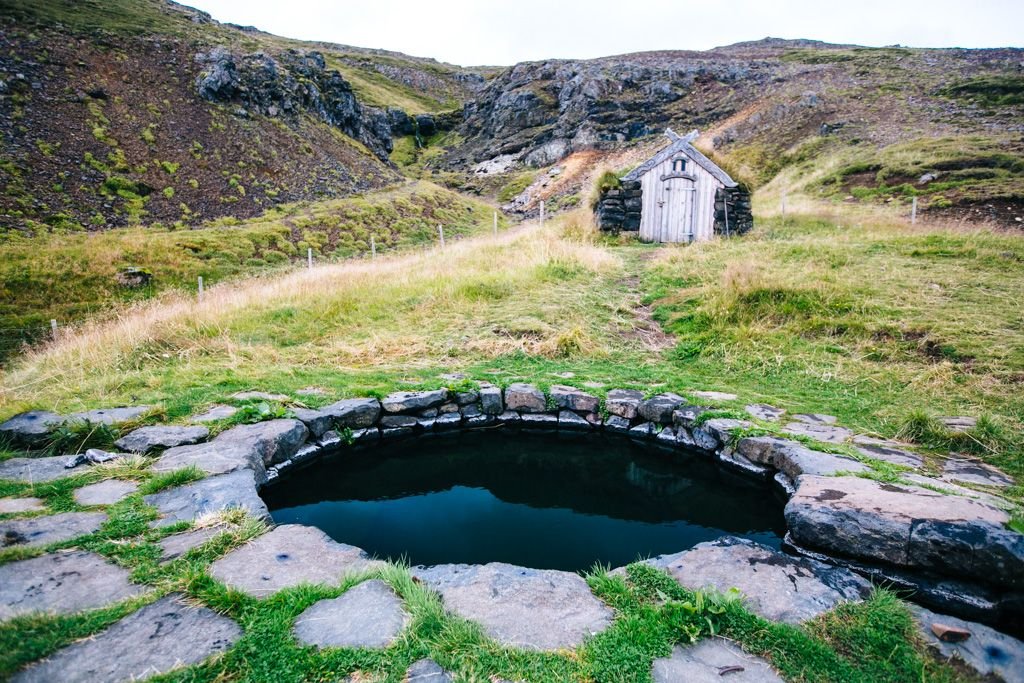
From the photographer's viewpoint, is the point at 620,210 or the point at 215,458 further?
the point at 620,210

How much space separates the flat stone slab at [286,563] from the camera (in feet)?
9.66

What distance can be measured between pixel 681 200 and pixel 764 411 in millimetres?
13324

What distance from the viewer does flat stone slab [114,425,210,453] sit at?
493 centimetres

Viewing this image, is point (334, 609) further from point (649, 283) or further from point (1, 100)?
point (1, 100)

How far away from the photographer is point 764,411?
5.89 m

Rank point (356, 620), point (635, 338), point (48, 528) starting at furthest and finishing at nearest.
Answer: point (635, 338), point (48, 528), point (356, 620)

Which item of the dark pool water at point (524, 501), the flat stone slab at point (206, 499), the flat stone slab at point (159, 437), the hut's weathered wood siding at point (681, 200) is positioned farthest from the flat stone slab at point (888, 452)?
the hut's weathered wood siding at point (681, 200)

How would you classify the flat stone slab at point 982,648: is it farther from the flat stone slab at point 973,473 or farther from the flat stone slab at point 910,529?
the flat stone slab at point 973,473

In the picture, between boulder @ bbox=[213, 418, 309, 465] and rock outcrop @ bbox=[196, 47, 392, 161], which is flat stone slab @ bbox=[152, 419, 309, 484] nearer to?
boulder @ bbox=[213, 418, 309, 465]

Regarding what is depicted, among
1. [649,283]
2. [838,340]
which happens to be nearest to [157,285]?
[649,283]

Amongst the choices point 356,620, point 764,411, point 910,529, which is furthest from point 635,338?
point 356,620

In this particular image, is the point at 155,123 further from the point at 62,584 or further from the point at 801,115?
the point at 801,115

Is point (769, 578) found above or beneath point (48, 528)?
beneath

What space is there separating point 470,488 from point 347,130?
45.1 metres
